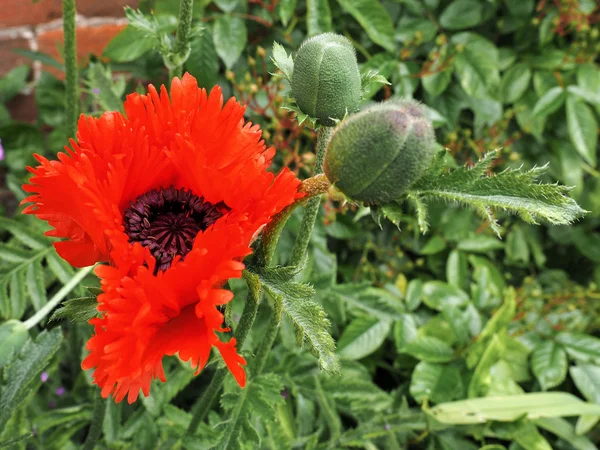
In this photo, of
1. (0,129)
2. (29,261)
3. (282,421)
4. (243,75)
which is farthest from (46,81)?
(282,421)

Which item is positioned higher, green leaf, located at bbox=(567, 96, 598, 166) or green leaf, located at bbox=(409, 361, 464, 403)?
green leaf, located at bbox=(567, 96, 598, 166)

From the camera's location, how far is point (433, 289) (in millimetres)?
1390

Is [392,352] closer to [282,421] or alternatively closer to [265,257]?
[282,421]

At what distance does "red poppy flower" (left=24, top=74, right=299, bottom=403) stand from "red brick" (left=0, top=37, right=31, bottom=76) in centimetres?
117

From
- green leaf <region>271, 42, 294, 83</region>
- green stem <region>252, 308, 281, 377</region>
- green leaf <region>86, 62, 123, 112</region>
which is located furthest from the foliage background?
green leaf <region>271, 42, 294, 83</region>

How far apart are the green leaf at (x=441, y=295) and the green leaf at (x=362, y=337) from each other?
15 cm

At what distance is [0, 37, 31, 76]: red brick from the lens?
153 centimetres

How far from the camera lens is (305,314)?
1.65 ft

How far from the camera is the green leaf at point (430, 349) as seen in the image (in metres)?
1.25

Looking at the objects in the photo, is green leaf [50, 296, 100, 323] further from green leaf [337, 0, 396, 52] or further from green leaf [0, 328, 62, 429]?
green leaf [337, 0, 396, 52]

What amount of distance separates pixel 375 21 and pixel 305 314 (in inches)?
38.1

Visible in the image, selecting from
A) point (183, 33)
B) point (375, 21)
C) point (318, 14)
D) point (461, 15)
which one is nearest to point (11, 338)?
point (183, 33)

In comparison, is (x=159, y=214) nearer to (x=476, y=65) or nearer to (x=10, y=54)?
(x=476, y=65)

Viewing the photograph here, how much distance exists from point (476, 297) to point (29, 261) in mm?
956
